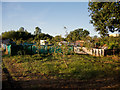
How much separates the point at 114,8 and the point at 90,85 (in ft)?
42.0

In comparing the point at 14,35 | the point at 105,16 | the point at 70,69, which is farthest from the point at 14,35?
the point at 70,69

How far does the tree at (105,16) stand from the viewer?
1338 centimetres

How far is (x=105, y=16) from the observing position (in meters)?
14.2

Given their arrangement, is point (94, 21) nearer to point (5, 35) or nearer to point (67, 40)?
point (67, 40)

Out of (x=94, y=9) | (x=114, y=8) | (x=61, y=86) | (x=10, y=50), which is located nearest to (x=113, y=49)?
(x=114, y=8)

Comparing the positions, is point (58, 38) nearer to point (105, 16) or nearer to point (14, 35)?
point (105, 16)

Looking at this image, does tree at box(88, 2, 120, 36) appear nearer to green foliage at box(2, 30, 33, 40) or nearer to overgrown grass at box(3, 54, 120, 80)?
overgrown grass at box(3, 54, 120, 80)

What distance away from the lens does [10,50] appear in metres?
12.2

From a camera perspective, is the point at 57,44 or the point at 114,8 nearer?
the point at 57,44

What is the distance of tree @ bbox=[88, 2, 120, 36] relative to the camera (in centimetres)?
1338

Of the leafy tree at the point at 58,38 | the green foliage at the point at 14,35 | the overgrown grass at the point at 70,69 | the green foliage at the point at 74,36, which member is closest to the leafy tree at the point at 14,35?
the green foliage at the point at 14,35

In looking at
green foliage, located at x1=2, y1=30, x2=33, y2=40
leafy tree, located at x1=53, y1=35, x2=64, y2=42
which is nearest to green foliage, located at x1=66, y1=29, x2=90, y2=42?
leafy tree, located at x1=53, y1=35, x2=64, y2=42

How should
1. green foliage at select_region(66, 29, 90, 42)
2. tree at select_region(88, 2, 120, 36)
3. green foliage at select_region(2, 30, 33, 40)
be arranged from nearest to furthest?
green foliage at select_region(66, 29, 90, 42) < tree at select_region(88, 2, 120, 36) < green foliage at select_region(2, 30, 33, 40)

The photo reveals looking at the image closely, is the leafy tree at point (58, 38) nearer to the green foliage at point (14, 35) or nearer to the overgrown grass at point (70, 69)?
the overgrown grass at point (70, 69)
